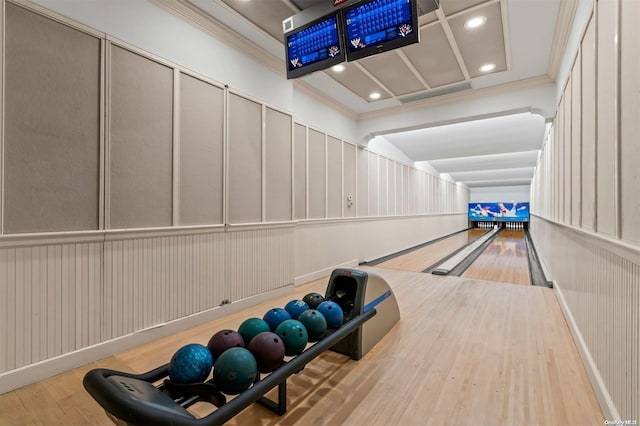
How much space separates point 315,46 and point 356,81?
182cm

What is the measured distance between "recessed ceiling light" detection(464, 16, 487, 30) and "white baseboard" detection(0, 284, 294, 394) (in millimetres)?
3919

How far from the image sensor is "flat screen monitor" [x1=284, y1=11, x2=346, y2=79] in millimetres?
2686

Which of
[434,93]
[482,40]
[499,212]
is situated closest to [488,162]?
[434,93]

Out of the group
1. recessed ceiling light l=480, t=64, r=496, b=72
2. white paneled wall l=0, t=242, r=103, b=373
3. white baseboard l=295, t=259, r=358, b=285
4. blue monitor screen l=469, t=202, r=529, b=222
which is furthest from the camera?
blue monitor screen l=469, t=202, r=529, b=222

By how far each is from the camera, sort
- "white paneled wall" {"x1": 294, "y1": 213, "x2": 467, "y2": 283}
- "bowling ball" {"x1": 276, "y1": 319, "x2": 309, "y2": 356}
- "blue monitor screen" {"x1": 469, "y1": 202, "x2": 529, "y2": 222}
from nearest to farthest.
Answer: "bowling ball" {"x1": 276, "y1": 319, "x2": 309, "y2": 356}
"white paneled wall" {"x1": 294, "y1": 213, "x2": 467, "y2": 283}
"blue monitor screen" {"x1": 469, "y1": 202, "x2": 529, "y2": 222}

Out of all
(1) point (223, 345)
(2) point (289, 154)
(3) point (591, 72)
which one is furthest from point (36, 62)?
(3) point (591, 72)

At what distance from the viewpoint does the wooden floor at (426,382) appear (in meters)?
1.68

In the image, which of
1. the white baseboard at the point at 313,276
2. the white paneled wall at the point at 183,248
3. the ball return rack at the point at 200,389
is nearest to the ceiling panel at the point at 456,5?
the white paneled wall at the point at 183,248

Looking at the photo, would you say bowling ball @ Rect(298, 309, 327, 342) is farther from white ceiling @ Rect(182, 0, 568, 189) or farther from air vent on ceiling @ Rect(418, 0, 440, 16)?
white ceiling @ Rect(182, 0, 568, 189)

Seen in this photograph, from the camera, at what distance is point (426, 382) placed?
2.02 m

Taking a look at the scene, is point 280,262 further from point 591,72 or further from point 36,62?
point 591,72

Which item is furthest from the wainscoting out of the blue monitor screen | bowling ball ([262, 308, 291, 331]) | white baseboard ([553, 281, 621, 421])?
the blue monitor screen

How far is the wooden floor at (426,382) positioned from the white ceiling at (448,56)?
10.2 feet

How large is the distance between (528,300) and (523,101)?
298cm
